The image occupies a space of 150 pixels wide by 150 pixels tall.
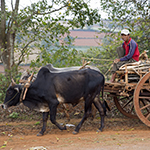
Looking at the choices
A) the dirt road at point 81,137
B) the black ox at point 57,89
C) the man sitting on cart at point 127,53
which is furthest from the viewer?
the man sitting on cart at point 127,53

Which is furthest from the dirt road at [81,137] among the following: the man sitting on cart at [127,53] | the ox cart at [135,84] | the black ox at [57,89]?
the man sitting on cart at [127,53]

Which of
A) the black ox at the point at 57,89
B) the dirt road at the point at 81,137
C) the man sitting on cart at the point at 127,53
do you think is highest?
the man sitting on cart at the point at 127,53

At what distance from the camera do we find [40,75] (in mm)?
5469

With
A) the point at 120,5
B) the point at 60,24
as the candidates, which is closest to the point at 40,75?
the point at 60,24

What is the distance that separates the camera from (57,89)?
537 centimetres

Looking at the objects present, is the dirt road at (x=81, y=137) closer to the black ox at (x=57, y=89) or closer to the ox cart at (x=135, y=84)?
the black ox at (x=57, y=89)

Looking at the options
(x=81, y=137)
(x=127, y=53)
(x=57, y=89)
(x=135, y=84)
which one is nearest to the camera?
(x=81, y=137)

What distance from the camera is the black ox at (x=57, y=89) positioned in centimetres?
536

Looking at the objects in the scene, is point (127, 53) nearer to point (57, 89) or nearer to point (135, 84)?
point (135, 84)

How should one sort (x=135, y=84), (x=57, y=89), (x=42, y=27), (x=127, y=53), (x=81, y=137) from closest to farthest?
(x=81, y=137) → (x=57, y=89) → (x=135, y=84) → (x=127, y=53) → (x=42, y=27)

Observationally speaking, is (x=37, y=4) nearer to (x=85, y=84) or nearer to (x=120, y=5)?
(x=120, y=5)

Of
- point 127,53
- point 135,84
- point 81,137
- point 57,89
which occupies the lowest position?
point 81,137

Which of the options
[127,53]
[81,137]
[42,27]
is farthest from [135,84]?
[42,27]

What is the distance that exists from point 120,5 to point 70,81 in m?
4.72
